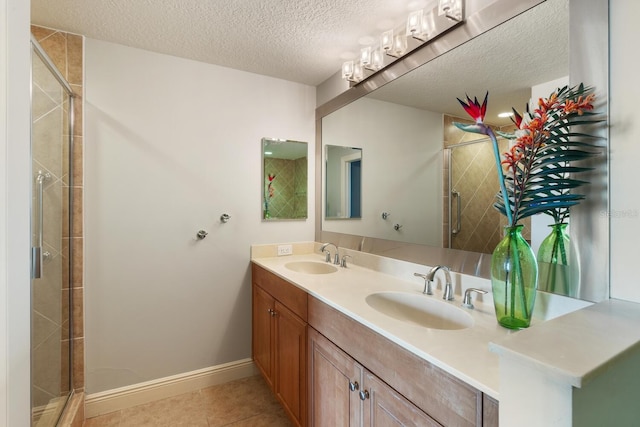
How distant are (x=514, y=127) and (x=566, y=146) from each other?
0.25 meters

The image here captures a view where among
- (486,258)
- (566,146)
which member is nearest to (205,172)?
(486,258)

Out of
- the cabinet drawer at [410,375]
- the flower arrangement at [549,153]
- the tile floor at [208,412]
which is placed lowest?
the tile floor at [208,412]

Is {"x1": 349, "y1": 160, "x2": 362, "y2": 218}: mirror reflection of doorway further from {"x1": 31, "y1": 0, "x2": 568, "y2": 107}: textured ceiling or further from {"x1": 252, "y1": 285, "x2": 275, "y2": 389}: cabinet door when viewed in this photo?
{"x1": 252, "y1": 285, "x2": 275, "y2": 389}: cabinet door

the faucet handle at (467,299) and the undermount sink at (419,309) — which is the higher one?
the faucet handle at (467,299)

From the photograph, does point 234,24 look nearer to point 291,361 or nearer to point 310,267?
point 310,267

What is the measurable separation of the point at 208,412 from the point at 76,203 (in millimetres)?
1511

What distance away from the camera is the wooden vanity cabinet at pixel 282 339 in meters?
1.53

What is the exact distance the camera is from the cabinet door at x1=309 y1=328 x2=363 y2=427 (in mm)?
1160

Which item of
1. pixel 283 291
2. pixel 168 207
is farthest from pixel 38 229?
pixel 283 291

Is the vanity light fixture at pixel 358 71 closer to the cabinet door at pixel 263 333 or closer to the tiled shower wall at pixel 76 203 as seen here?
the cabinet door at pixel 263 333

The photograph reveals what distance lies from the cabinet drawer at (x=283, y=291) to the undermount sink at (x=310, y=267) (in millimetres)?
195

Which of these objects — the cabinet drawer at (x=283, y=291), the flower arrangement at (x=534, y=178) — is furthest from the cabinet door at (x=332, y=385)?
the flower arrangement at (x=534, y=178)

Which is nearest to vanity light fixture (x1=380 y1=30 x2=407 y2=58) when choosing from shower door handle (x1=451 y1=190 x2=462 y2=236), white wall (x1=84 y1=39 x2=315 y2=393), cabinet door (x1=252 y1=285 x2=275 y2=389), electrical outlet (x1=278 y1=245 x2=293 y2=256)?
shower door handle (x1=451 y1=190 x2=462 y2=236)

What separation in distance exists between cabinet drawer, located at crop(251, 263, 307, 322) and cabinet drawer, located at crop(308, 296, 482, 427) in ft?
0.83
